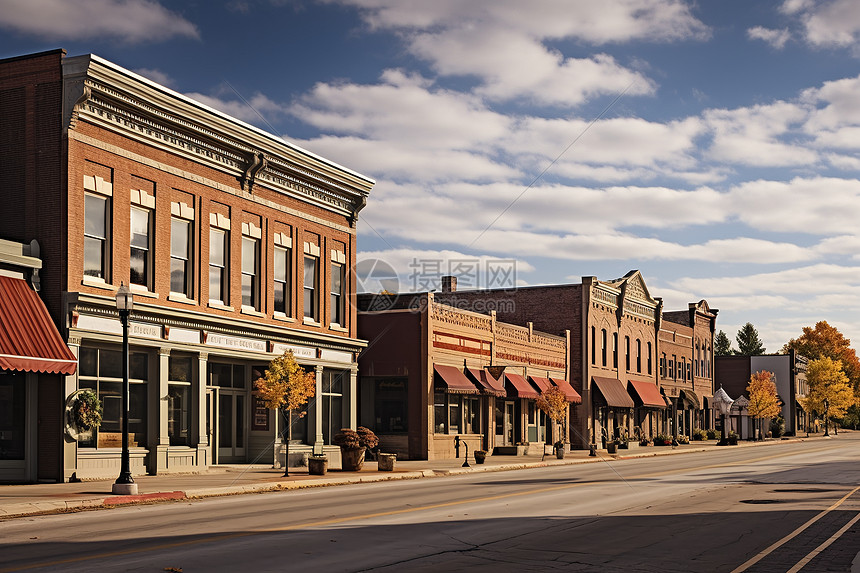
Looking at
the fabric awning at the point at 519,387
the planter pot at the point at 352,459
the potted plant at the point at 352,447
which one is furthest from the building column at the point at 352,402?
the fabric awning at the point at 519,387

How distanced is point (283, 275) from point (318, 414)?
5660 millimetres

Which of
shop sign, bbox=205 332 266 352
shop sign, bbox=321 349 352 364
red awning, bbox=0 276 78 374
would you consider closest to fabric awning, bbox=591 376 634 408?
shop sign, bbox=321 349 352 364

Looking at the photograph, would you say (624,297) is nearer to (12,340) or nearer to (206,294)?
(206,294)

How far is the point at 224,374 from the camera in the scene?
33.2m

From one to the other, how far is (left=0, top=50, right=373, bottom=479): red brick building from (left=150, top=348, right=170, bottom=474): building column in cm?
6

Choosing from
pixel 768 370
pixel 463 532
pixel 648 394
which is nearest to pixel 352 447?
pixel 463 532

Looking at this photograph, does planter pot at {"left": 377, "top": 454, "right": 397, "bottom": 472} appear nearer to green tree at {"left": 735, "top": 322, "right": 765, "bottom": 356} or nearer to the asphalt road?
the asphalt road

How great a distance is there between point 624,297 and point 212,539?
54841 millimetres

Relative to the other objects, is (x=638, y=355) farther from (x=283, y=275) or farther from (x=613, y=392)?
(x=283, y=275)

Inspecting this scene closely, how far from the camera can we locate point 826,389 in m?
116

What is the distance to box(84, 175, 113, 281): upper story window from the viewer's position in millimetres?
26703

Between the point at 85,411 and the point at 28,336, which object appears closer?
the point at 28,336

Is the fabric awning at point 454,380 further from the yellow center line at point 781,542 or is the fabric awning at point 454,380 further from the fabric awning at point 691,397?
the fabric awning at point 691,397

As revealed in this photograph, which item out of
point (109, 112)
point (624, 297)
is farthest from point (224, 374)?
point (624, 297)
